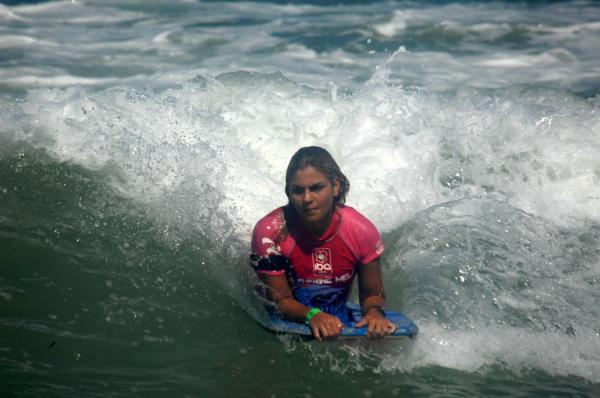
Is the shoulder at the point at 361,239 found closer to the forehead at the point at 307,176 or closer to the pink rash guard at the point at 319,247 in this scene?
the pink rash guard at the point at 319,247

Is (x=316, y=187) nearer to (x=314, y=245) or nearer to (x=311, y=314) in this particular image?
(x=314, y=245)

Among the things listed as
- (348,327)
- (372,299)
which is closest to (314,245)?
(372,299)

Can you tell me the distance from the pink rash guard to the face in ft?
0.44

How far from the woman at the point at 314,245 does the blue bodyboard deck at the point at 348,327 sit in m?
0.06

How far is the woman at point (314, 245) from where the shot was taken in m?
4.23

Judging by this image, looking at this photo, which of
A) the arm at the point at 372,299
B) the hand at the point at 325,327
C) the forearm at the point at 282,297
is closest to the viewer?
the hand at the point at 325,327

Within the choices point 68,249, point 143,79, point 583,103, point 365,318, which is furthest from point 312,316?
point 143,79

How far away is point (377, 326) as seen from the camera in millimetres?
3934

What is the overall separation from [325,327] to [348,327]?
175mm

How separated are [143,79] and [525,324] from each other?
681 cm

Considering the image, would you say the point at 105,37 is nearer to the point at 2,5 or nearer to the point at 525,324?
the point at 2,5

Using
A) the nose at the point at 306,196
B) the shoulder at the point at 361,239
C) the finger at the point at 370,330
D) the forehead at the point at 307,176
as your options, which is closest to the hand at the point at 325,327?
the finger at the point at 370,330

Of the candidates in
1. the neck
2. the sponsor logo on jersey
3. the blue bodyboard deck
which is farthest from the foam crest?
the neck

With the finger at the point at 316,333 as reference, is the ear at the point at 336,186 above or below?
above
